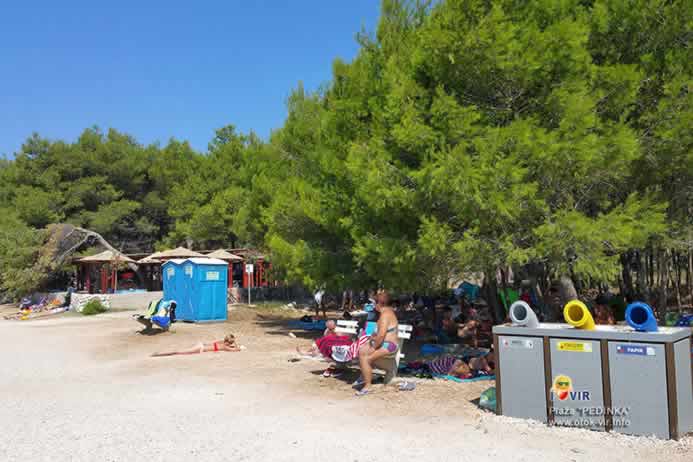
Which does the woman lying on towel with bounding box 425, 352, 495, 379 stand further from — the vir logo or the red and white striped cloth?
the vir logo

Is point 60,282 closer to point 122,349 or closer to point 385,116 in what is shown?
point 122,349

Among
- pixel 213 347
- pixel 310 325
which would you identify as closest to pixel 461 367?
pixel 213 347

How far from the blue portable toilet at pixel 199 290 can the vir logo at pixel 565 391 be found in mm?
12208

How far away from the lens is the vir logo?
4.98 m

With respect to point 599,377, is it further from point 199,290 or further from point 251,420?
point 199,290

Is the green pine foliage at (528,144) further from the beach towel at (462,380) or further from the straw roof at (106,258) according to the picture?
the straw roof at (106,258)

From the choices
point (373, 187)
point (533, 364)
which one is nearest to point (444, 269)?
point (373, 187)

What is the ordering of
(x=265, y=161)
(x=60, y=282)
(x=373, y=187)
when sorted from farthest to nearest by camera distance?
1. (x=60, y=282)
2. (x=265, y=161)
3. (x=373, y=187)

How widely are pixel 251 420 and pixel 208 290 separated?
1100cm

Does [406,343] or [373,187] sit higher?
[373,187]

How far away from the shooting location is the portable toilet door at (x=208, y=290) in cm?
1584

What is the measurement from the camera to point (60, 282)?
30.9 metres

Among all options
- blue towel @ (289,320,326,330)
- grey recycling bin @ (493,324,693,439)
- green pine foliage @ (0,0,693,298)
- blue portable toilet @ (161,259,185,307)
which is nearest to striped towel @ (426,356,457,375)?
green pine foliage @ (0,0,693,298)

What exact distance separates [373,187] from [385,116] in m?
1.21
